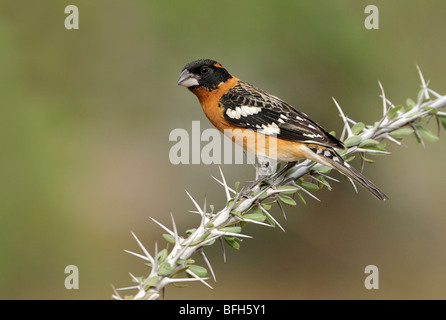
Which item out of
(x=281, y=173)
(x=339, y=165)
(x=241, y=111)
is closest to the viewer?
(x=339, y=165)

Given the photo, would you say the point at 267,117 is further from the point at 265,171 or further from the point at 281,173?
the point at 281,173

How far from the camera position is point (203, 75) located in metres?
3.83

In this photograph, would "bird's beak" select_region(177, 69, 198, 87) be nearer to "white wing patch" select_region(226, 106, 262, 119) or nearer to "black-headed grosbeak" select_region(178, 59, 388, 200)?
"black-headed grosbeak" select_region(178, 59, 388, 200)

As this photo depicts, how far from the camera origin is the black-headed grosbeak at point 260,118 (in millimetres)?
3068

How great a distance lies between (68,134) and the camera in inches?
233

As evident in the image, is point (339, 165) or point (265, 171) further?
point (265, 171)

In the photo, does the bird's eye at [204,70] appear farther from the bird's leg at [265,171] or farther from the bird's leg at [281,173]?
the bird's leg at [281,173]

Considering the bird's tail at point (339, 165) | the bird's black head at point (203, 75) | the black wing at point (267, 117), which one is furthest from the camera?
the bird's black head at point (203, 75)

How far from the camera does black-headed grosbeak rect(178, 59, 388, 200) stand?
3068mm

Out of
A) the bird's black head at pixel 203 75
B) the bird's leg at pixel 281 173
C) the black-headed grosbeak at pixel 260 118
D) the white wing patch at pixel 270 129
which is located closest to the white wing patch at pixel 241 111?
the black-headed grosbeak at pixel 260 118

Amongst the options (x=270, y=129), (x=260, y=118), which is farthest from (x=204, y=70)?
(x=270, y=129)

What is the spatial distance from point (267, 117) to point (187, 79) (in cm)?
67

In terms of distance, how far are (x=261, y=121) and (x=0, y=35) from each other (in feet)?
13.1

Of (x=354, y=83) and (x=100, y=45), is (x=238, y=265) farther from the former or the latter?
(x=100, y=45)
